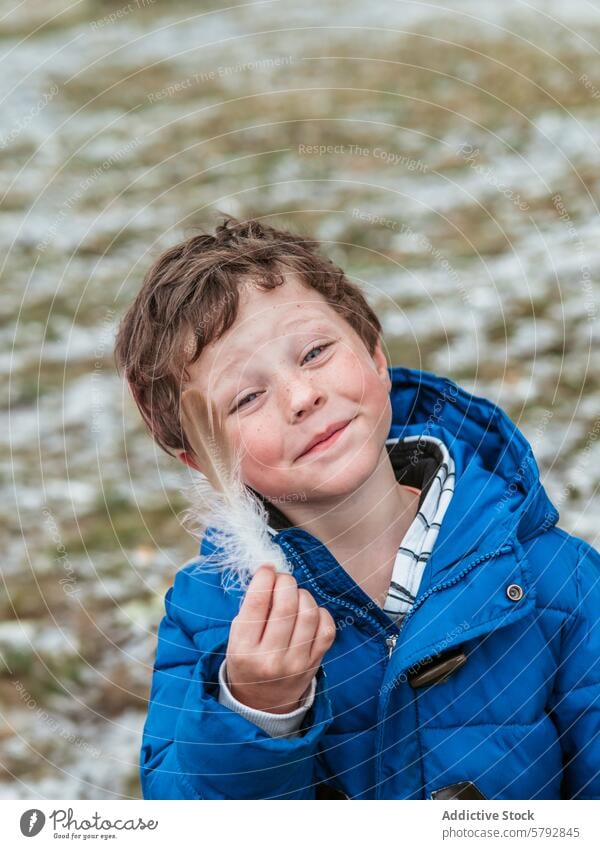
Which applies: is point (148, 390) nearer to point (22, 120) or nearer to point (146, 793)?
point (146, 793)

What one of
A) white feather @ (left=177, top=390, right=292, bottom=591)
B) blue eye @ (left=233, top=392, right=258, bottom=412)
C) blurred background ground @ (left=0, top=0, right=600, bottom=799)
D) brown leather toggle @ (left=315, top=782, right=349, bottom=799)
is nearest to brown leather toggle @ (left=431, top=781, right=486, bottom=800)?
brown leather toggle @ (left=315, top=782, right=349, bottom=799)

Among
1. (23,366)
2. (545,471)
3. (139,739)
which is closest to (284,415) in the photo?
(139,739)

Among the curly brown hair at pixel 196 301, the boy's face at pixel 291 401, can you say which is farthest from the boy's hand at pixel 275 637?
the curly brown hair at pixel 196 301

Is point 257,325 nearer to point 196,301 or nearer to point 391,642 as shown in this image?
point 196,301

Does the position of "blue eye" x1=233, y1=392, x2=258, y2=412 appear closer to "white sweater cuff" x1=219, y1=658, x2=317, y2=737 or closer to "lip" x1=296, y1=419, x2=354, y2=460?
"lip" x1=296, y1=419, x2=354, y2=460

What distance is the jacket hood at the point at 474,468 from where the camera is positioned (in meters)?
1.79

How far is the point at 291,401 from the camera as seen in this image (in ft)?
5.65

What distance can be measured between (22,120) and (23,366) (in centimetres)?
343

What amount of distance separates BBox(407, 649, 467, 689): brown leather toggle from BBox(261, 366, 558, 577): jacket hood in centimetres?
→ 14

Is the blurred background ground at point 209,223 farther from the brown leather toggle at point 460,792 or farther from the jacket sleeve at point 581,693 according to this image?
the jacket sleeve at point 581,693

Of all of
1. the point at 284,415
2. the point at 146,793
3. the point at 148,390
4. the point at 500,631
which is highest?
the point at 148,390

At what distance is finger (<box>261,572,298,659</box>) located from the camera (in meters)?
1.54

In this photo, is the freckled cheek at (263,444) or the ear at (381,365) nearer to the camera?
the freckled cheek at (263,444)
